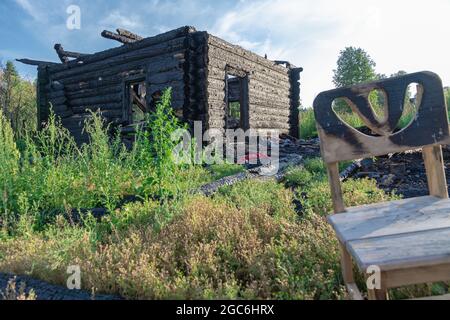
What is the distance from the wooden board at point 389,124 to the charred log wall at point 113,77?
668cm

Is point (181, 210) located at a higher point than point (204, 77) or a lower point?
lower

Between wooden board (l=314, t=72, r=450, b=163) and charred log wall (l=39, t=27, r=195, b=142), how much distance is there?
21.9 feet

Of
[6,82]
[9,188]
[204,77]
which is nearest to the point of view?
[9,188]

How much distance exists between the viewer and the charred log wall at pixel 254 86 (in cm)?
869

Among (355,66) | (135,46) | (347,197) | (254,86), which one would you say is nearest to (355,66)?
(355,66)

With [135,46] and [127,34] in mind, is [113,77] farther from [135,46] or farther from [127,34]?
[127,34]

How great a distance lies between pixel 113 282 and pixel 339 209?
153cm

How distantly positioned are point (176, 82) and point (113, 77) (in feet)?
9.46

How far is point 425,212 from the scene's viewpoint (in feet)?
5.82

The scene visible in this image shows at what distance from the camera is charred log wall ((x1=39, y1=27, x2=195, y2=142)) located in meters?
8.57

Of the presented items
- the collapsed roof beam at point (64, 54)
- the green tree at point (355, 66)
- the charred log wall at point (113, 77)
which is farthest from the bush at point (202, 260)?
the green tree at point (355, 66)
